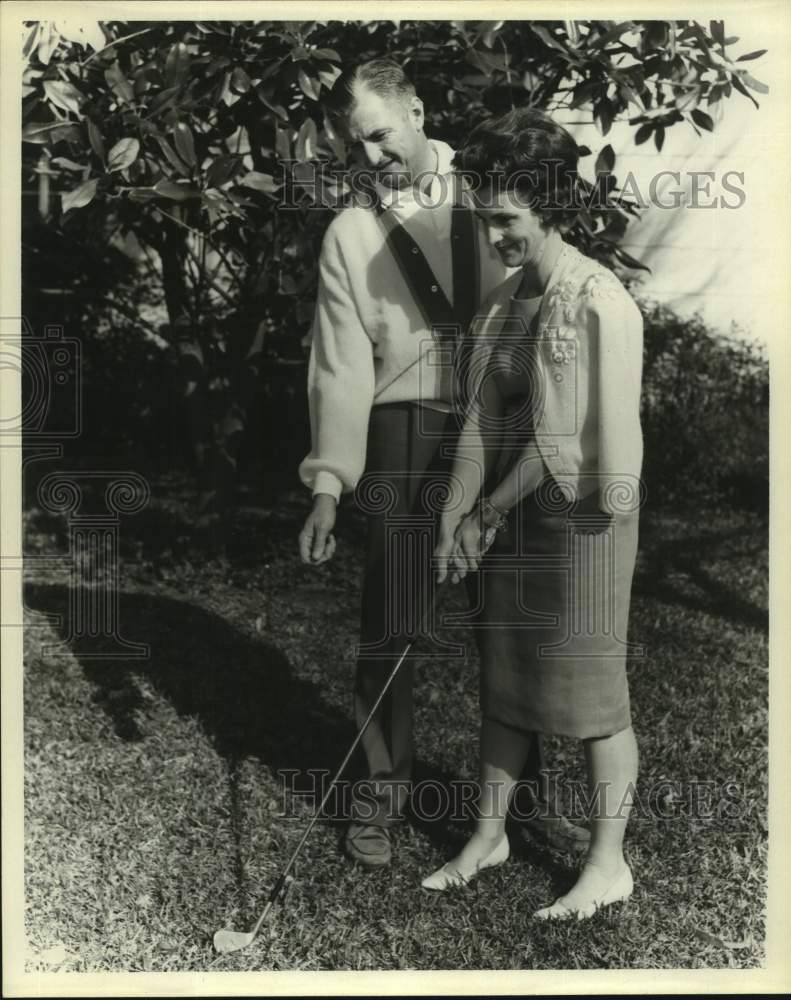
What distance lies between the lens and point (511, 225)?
3.20 m

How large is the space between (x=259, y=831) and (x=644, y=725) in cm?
141

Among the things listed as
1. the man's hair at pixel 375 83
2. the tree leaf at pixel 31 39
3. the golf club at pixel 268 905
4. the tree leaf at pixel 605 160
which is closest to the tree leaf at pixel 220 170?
the man's hair at pixel 375 83

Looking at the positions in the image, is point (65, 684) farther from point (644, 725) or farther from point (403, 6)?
point (403, 6)

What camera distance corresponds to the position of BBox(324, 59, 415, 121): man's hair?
132 inches

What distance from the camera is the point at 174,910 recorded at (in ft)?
11.6

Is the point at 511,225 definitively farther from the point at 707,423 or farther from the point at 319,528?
the point at 707,423

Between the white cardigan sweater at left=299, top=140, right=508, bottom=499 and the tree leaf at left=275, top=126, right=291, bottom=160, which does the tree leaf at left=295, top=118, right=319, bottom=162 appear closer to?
the tree leaf at left=275, top=126, right=291, bottom=160

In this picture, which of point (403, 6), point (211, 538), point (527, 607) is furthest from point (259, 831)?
point (403, 6)

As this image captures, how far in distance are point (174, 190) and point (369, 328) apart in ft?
2.46

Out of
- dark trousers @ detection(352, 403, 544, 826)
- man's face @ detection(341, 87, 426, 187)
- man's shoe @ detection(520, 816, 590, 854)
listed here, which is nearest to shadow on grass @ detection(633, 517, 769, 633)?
man's shoe @ detection(520, 816, 590, 854)

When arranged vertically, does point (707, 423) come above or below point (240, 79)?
below

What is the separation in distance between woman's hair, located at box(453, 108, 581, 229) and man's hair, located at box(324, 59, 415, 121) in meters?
0.29

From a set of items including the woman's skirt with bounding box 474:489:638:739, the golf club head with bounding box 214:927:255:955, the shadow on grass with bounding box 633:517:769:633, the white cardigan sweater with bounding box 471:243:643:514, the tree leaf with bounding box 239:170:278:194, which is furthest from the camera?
the shadow on grass with bounding box 633:517:769:633

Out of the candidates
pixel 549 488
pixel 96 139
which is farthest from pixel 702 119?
pixel 96 139
